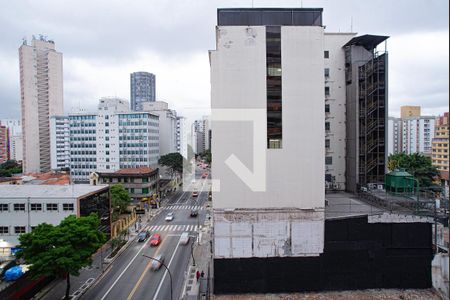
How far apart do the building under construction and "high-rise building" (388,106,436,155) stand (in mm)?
71902

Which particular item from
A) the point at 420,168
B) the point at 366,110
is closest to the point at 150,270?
the point at 366,110

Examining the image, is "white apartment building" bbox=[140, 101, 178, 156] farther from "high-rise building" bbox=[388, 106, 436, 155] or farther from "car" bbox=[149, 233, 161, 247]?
"high-rise building" bbox=[388, 106, 436, 155]

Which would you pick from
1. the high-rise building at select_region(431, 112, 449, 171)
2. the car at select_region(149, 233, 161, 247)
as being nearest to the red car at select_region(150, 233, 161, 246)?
the car at select_region(149, 233, 161, 247)

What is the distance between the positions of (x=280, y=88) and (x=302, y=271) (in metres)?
14.1

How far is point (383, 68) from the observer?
2727 centimetres

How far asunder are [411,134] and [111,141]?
94.0 m

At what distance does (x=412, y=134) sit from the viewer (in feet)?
310

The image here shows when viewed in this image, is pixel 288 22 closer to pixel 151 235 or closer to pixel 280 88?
pixel 280 88

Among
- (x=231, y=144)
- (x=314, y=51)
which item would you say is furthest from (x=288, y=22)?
(x=231, y=144)

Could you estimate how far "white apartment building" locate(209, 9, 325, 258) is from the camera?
21.3 meters

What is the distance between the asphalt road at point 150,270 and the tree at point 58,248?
147 inches

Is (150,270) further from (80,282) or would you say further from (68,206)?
(68,206)

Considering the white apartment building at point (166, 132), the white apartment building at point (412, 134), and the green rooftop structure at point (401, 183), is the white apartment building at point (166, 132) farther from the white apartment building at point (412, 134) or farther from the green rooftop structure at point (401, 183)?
the white apartment building at point (412, 134)

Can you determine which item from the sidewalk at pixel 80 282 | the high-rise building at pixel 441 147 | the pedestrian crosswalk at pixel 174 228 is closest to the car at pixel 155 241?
the sidewalk at pixel 80 282
